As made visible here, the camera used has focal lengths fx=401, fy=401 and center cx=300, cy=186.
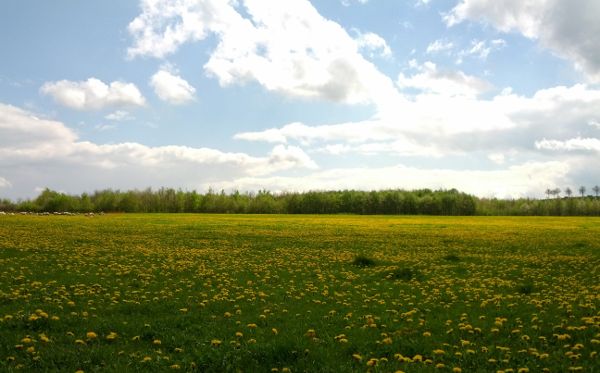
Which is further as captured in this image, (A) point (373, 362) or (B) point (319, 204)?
(B) point (319, 204)

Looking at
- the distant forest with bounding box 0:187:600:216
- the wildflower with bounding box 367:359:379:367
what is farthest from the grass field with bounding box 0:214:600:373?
the distant forest with bounding box 0:187:600:216

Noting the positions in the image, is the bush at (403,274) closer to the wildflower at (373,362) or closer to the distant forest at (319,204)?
the wildflower at (373,362)

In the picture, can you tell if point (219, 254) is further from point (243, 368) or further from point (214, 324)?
point (243, 368)

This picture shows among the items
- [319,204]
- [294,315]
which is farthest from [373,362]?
[319,204]

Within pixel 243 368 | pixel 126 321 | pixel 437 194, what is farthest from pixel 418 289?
pixel 437 194

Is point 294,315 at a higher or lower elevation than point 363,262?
lower

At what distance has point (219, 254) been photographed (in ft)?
78.6

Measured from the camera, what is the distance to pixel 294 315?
36.4 feet

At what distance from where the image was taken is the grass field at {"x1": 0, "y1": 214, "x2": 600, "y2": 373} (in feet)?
25.6

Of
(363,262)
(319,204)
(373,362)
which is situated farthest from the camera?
(319,204)

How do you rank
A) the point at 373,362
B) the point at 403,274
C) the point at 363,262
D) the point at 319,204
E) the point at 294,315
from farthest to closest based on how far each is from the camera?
the point at 319,204 < the point at 363,262 < the point at 403,274 < the point at 294,315 < the point at 373,362

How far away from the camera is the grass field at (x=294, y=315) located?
307 inches

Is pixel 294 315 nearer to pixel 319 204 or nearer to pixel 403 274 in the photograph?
pixel 403 274

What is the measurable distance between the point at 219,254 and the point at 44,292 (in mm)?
11467
